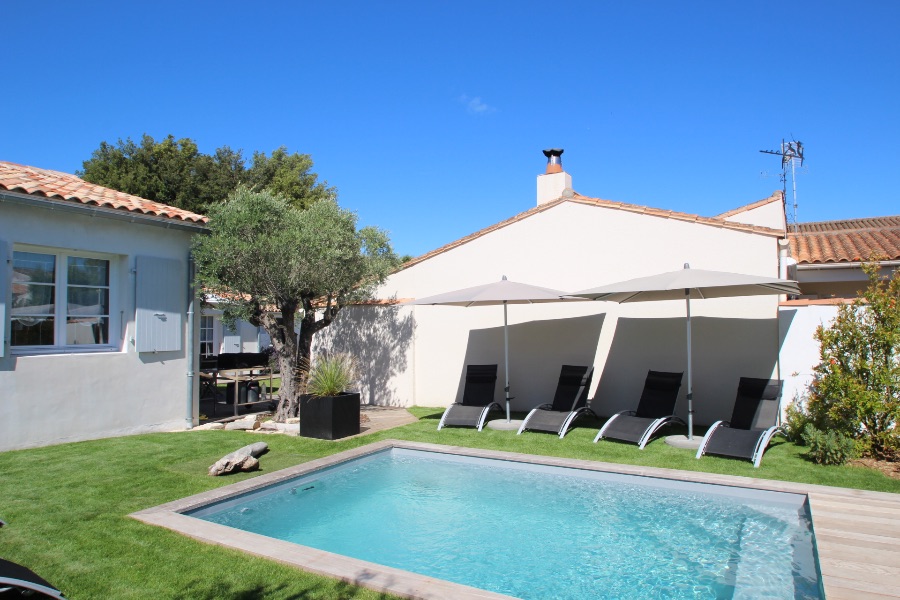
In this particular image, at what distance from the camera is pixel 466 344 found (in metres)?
14.5

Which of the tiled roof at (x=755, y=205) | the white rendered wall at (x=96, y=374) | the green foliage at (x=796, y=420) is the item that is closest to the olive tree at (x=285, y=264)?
the white rendered wall at (x=96, y=374)

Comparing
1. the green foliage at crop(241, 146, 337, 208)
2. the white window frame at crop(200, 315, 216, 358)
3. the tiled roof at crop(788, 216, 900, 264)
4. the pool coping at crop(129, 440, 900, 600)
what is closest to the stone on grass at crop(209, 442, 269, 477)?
the pool coping at crop(129, 440, 900, 600)

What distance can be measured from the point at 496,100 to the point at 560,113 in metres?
2.11

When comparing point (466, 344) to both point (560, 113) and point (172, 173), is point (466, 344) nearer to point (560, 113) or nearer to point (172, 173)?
point (560, 113)

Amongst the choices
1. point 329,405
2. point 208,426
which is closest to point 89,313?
point 208,426

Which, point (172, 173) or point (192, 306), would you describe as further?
point (172, 173)

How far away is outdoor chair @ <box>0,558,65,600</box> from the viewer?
3305mm

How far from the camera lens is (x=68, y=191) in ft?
33.0

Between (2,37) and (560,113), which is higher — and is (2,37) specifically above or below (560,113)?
above

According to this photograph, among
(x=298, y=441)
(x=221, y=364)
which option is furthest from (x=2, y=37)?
(x=298, y=441)

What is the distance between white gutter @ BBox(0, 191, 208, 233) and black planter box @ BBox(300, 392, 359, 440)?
13.9 ft

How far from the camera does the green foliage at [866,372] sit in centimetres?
829

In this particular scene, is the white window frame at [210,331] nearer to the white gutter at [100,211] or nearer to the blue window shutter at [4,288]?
the white gutter at [100,211]

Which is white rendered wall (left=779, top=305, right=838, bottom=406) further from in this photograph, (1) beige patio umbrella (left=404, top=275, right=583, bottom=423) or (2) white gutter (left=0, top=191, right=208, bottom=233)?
(2) white gutter (left=0, top=191, right=208, bottom=233)
